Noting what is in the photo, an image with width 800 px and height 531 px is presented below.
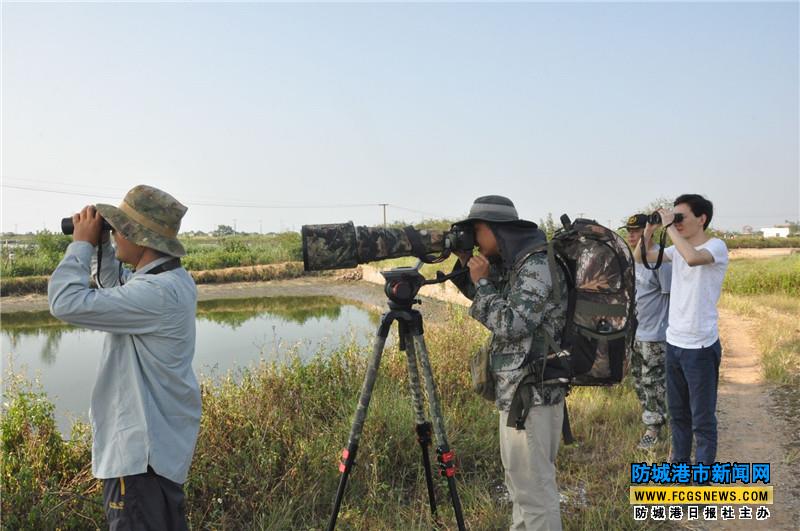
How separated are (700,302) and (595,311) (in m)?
1.28

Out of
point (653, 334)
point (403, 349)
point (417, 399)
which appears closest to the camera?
point (403, 349)

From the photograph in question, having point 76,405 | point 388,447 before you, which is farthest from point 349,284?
point 388,447

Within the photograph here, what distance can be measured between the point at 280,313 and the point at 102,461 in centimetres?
1396

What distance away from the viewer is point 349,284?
21.9 meters

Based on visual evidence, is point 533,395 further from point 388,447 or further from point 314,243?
point 388,447

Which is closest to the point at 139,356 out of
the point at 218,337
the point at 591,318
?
the point at 591,318

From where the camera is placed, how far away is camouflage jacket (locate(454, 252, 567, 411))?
1901mm

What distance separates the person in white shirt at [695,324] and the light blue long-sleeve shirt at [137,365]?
99.3 inches

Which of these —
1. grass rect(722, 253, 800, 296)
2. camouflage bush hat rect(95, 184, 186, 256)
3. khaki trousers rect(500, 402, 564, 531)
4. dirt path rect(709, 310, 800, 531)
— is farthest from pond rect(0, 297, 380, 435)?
grass rect(722, 253, 800, 296)

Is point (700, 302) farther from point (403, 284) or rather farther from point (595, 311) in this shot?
point (403, 284)

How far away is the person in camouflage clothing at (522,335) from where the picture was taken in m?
1.92

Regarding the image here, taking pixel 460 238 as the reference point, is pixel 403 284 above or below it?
below

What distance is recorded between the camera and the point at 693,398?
287 centimetres

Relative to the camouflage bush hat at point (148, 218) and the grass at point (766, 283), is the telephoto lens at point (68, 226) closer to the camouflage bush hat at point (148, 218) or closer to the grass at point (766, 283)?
the camouflage bush hat at point (148, 218)
